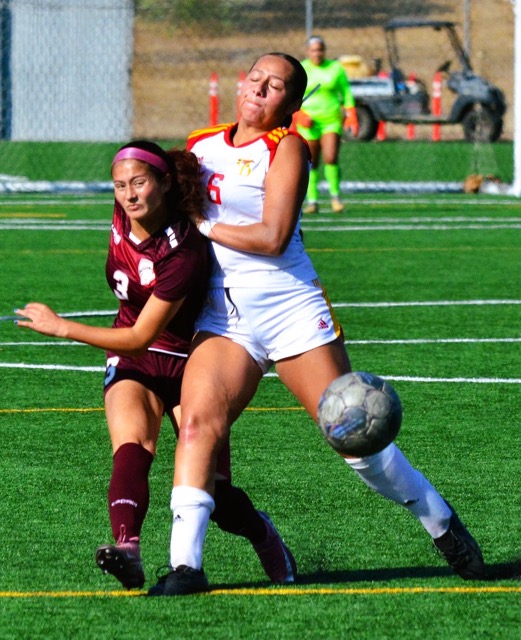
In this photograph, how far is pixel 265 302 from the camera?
18.1 feet

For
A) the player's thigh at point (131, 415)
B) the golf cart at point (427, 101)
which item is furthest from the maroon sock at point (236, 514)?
the golf cart at point (427, 101)

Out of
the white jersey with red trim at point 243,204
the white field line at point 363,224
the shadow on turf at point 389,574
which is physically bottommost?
the white field line at point 363,224

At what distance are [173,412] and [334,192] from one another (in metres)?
15.7

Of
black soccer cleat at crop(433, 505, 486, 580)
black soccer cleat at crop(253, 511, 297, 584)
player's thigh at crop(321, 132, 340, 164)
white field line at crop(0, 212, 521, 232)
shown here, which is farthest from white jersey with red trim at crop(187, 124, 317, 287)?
player's thigh at crop(321, 132, 340, 164)

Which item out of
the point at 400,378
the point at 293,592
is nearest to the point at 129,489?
the point at 293,592

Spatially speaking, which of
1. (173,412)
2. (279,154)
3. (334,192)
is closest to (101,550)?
(173,412)

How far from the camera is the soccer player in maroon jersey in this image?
5.38 meters

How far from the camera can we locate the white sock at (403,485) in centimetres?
554

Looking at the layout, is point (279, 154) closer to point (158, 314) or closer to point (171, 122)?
point (158, 314)

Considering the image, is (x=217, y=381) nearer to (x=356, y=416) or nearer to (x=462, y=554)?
(x=356, y=416)

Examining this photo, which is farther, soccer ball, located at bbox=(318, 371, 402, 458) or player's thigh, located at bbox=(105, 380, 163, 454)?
player's thigh, located at bbox=(105, 380, 163, 454)

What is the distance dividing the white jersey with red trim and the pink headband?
0.67 ft

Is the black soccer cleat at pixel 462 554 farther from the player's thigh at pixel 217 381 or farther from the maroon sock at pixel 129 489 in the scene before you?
the maroon sock at pixel 129 489

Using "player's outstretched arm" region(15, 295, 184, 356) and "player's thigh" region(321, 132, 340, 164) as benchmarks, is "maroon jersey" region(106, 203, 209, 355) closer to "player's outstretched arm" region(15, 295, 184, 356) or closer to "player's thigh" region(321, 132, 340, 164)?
"player's outstretched arm" region(15, 295, 184, 356)
